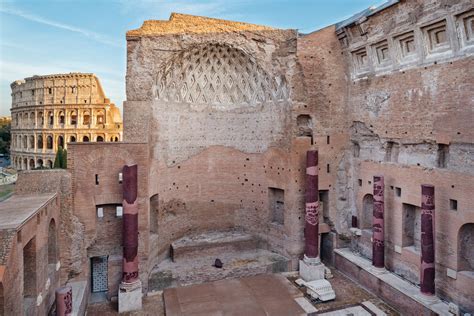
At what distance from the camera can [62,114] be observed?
43.0 meters

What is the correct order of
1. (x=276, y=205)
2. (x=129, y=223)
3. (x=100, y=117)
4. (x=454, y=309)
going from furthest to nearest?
1. (x=100, y=117)
2. (x=276, y=205)
3. (x=129, y=223)
4. (x=454, y=309)

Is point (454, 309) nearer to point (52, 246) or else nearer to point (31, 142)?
point (52, 246)

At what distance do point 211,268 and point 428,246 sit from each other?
24.8ft

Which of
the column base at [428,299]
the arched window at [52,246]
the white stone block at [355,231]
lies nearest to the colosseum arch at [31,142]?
the arched window at [52,246]

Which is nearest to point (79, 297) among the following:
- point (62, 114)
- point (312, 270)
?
point (312, 270)

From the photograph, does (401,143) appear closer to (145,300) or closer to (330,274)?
(330,274)

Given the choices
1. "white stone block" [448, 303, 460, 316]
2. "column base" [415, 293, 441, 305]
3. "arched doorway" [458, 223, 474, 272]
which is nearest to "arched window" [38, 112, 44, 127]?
"column base" [415, 293, 441, 305]

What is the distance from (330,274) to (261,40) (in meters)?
9.79

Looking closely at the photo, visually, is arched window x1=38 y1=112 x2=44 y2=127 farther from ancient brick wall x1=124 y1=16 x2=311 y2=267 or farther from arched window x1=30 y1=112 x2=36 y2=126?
ancient brick wall x1=124 y1=16 x2=311 y2=267

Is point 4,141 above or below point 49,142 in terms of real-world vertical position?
above

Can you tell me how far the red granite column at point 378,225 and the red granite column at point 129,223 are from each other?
8.39 m

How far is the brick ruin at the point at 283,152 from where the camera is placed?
33.6ft

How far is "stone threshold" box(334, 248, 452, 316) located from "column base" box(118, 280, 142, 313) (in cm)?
795

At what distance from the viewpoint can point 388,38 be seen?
38.6 feet
